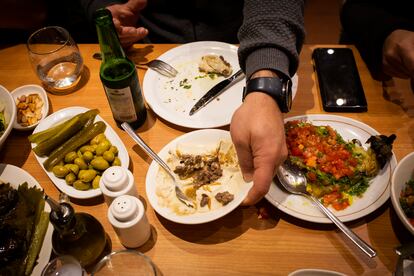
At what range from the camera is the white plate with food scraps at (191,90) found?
1.42 metres

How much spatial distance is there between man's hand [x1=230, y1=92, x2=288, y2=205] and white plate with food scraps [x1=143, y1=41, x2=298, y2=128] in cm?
25

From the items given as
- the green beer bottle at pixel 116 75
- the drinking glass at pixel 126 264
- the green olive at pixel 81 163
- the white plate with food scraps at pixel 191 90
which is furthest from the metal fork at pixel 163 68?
the drinking glass at pixel 126 264

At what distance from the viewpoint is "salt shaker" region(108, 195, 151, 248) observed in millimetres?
949

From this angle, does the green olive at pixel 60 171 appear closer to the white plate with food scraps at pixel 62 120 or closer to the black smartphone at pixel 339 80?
the white plate with food scraps at pixel 62 120

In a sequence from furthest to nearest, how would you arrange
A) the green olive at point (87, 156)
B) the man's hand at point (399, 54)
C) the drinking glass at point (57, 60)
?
the drinking glass at point (57, 60), the man's hand at point (399, 54), the green olive at point (87, 156)

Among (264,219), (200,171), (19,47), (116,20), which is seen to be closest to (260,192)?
(264,219)

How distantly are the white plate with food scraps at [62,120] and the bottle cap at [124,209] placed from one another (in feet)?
0.76

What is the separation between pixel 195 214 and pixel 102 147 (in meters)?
0.44

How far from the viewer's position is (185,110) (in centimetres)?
145

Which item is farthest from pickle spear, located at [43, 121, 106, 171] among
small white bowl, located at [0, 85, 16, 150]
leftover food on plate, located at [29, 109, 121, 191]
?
small white bowl, located at [0, 85, 16, 150]

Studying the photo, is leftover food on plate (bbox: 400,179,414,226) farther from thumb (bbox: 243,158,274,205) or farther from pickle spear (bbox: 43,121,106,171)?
pickle spear (bbox: 43,121,106,171)

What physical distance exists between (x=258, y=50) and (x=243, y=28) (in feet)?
0.43

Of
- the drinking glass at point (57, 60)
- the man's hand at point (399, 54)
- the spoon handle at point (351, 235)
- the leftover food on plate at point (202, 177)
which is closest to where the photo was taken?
the spoon handle at point (351, 235)

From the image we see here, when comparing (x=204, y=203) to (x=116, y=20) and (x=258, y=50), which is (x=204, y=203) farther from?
(x=116, y=20)
